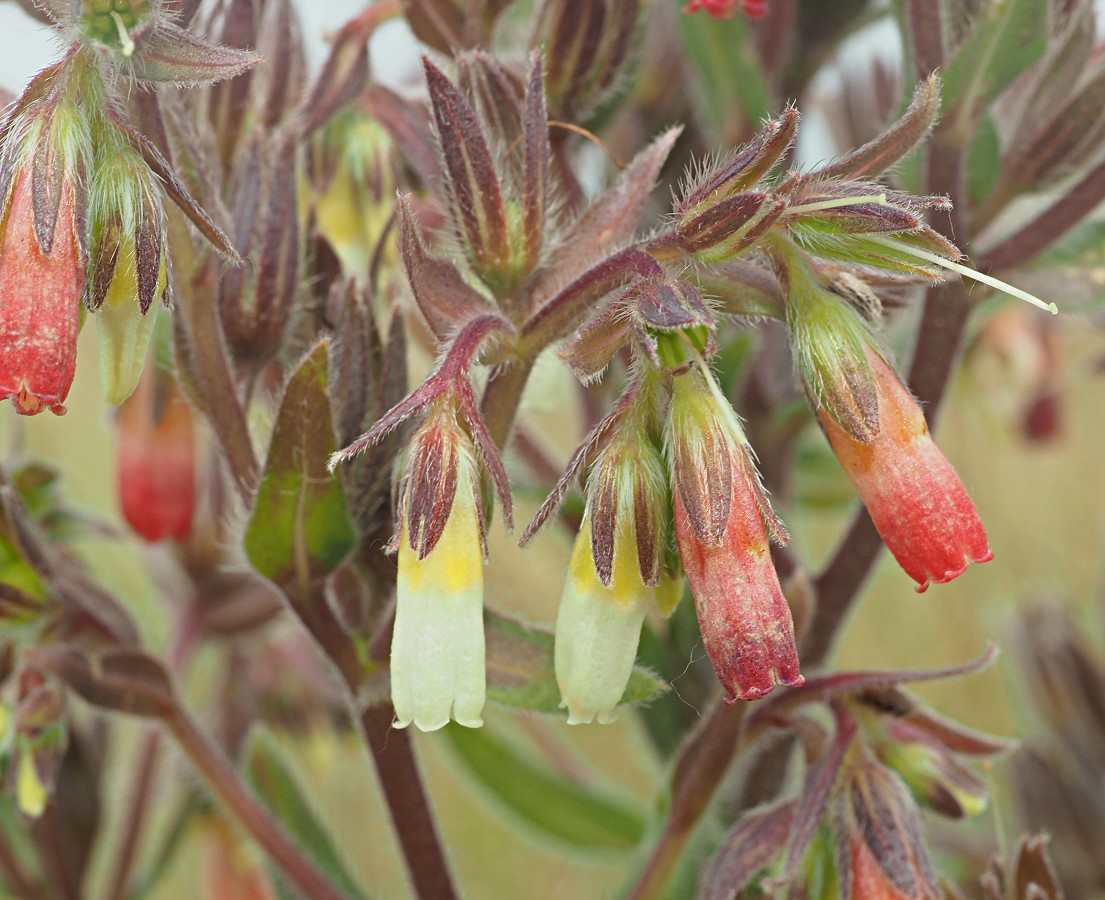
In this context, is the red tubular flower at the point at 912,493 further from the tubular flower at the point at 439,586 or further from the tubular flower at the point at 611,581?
the tubular flower at the point at 439,586

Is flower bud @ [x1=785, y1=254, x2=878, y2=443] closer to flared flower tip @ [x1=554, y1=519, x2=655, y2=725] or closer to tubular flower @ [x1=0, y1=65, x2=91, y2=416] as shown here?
flared flower tip @ [x1=554, y1=519, x2=655, y2=725]

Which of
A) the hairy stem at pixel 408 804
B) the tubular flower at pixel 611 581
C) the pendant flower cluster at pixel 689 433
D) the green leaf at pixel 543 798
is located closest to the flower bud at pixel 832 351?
the pendant flower cluster at pixel 689 433

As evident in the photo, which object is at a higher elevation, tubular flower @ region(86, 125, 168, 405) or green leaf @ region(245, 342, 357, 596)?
tubular flower @ region(86, 125, 168, 405)

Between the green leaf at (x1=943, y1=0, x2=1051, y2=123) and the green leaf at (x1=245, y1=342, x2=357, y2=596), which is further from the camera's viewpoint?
the green leaf at (x1=943, y1=0, x2=1051, y2=123)

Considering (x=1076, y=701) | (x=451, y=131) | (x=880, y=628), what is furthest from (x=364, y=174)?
(x=880, y=628)

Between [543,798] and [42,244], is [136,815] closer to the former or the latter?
[543,798]

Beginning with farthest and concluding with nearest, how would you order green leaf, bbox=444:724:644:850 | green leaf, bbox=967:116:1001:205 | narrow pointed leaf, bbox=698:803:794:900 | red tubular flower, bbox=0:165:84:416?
green leaf, bbox=444:724:644:850 < green leaf, bbox=967:116:1001:205 < narrow pointed leaf, bbox=698:803:794:900 < red tubular flower, bbox=0:165:84:416

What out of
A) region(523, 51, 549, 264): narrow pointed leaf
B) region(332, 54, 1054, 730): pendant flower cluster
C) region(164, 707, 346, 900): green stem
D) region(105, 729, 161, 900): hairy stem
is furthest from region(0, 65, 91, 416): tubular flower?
region(105, 729, 161, 900): hairy stem
